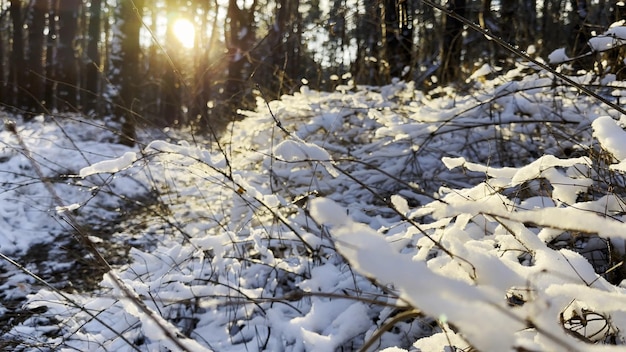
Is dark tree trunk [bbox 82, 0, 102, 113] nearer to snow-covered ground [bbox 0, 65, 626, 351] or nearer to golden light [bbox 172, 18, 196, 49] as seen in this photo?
golden light [bbox 172, 18, 196, 49]

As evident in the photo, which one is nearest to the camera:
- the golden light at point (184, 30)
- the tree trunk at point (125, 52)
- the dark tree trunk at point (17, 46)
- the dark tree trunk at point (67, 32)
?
the tree trunk at point (125, 52)

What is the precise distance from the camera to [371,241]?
52 cm

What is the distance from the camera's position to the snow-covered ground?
69 cm

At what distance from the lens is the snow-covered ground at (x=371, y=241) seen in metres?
0.69

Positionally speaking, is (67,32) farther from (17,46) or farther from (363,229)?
(363,229)

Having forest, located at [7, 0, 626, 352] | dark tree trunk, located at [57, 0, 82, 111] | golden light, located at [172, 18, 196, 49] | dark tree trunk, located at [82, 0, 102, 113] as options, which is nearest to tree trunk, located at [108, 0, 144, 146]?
dark tree trunk, located at [57, 0, 82, 111]

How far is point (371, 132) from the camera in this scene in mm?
3750

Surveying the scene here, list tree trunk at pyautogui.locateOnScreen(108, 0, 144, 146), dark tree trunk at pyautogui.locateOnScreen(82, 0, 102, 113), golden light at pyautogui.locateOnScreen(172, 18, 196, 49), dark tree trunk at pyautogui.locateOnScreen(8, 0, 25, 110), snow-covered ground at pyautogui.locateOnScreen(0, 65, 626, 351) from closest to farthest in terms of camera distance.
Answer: snow-covered ground at pyautogui.locateOnScreen(0, 65, 626, 351) → tree trunk at pyautogui.locateOnScreen(108, 0, 144, 146) → dark tree trunk at pyautogui.locateOnScreen(8, 0, 25, 110) → dark tree trunk at pyautogui.locateOnScreen(82, 0, 102, 113) → golden light at pyautogui.locateOnScreen(172, 18, 196, 49)

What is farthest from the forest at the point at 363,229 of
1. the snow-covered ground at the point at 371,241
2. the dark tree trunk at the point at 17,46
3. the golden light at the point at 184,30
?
the golden light at the point at 184,30

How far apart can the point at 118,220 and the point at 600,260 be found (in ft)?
12.4

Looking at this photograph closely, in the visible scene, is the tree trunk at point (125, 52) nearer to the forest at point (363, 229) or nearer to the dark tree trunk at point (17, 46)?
the dark tree trunk at point (17, 46)

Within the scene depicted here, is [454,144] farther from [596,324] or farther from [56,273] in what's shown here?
[56,273]

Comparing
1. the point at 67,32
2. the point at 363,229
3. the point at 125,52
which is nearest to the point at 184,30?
the point at 67,32

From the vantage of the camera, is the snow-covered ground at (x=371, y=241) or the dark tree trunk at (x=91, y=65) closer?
the snow-covered ground at (x=371, y=241)
